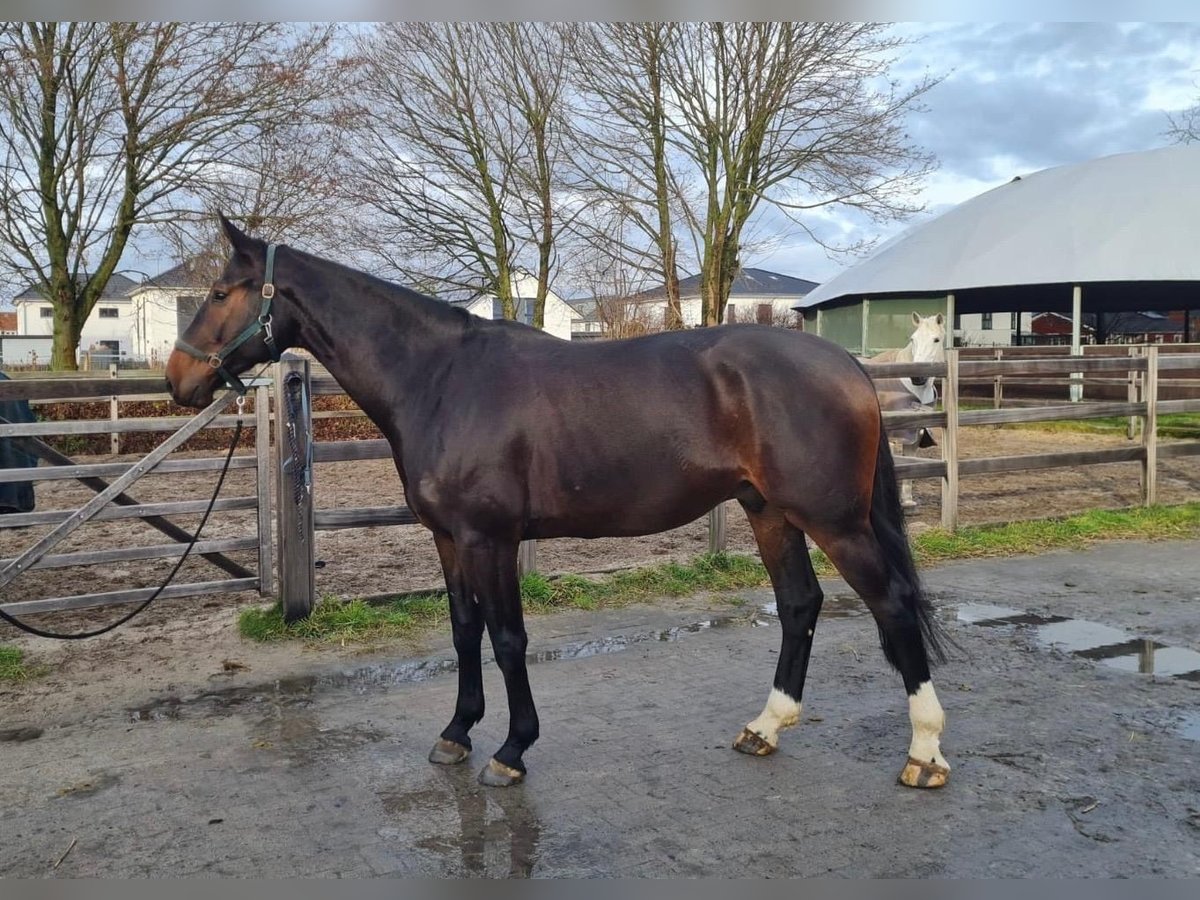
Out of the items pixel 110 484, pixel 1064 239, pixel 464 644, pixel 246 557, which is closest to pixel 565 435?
pixel 464 644

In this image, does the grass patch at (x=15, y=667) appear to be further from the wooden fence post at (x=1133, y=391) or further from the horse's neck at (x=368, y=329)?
the wooden fence post at (x=1133, y=391)

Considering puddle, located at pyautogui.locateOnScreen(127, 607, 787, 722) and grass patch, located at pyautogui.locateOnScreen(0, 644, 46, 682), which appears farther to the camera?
grass patch, located at pyautogui.locateOnScreen(0, 644, 46, 682)

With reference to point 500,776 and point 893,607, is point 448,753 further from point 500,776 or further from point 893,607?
point 893,607

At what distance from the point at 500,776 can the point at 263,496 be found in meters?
2.97

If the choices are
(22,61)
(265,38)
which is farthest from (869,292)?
(22,61)

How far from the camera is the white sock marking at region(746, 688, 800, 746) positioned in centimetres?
362

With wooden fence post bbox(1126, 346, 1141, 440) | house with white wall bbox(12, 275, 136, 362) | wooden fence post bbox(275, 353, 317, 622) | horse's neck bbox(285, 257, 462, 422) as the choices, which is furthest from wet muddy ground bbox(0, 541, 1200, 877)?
house with white wall bbox(12, 275, 136, 362)

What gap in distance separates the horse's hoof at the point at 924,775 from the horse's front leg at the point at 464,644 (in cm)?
164

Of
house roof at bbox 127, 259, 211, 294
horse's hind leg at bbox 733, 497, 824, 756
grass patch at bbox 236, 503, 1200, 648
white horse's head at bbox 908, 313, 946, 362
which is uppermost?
house roof at bbox 127, 259, 211, 294

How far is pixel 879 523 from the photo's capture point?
368cm

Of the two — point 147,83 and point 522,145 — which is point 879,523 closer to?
point 147,83

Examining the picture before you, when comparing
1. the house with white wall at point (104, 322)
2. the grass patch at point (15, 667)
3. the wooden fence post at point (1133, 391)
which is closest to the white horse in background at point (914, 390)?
the wooden fence post at point (1133, 391)

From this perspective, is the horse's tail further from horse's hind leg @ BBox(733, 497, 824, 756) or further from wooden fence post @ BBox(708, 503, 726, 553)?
wooden fence post @ BBox(708, 503, 726, 553)

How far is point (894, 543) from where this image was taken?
367 cm
